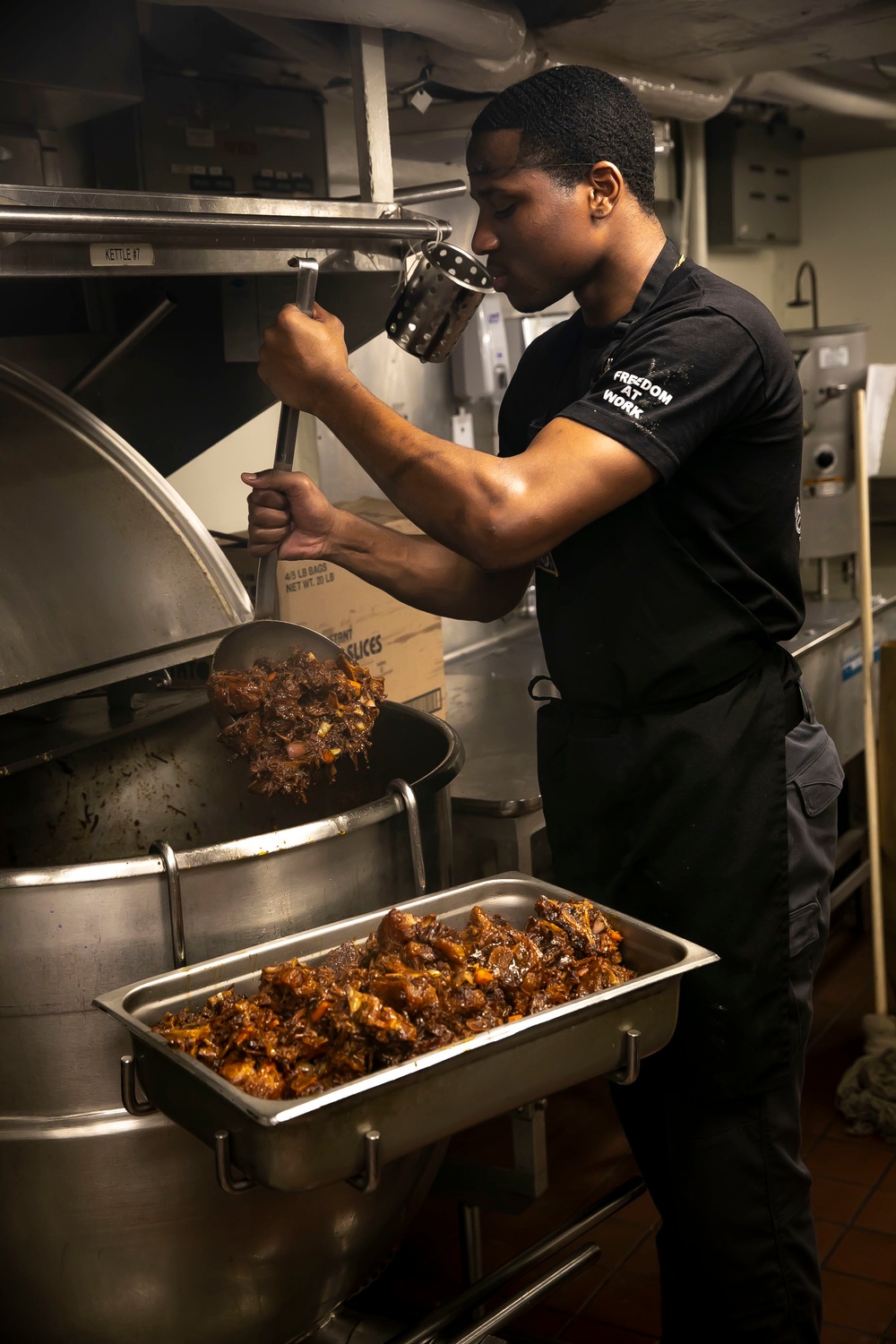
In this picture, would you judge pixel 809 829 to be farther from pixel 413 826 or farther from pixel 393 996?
pixel 393 996

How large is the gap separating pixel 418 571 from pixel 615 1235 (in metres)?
1.37

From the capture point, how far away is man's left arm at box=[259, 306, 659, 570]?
1.44m

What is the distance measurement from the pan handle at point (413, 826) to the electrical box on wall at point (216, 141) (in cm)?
135

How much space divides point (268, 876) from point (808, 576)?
2957 millimetres

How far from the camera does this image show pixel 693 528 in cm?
160

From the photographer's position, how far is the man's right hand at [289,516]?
1.77m

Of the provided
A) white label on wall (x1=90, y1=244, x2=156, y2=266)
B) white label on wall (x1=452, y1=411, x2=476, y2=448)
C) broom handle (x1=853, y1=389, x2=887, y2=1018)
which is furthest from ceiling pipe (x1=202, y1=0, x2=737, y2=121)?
broom handle (x1=853, y1=389, x2=887, y2=1018)

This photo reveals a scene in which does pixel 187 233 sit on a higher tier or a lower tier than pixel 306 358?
higher

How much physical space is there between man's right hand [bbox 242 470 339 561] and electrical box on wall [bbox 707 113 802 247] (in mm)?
3030

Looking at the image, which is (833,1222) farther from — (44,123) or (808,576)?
(44,123)

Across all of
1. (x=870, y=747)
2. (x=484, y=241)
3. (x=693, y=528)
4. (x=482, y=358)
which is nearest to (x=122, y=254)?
(x=484, y=241)

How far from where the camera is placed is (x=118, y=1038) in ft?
4.74

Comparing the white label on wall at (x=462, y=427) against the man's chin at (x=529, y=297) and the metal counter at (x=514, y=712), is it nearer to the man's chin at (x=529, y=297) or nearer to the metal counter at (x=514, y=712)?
the metal counter at (x=514, y=712)

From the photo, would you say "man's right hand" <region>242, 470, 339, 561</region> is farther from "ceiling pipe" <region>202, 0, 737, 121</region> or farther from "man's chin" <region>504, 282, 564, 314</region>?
"ceiling pipe" <region>202, 0, 737, 121</region>
